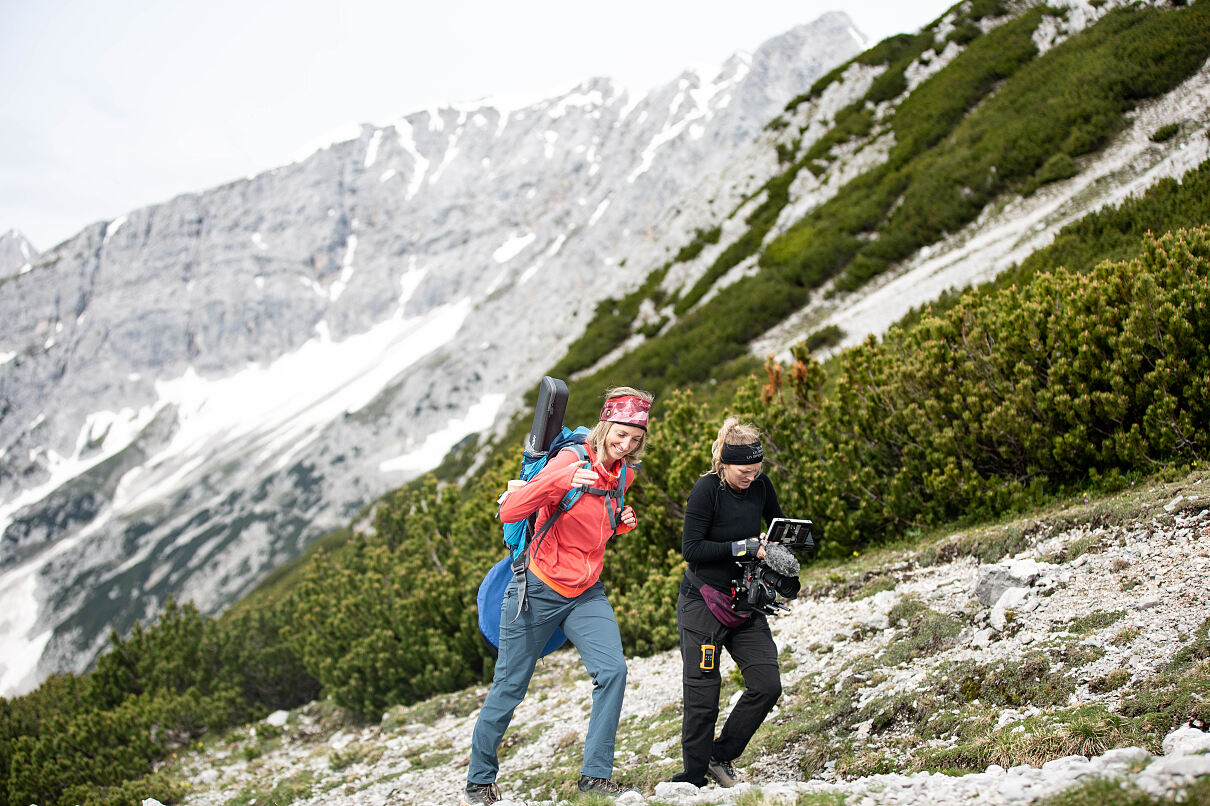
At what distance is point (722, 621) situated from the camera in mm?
4254

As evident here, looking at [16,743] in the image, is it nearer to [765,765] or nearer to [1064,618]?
[765,765]

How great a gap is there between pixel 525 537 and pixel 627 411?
997 millimetres

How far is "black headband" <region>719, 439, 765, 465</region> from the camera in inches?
165

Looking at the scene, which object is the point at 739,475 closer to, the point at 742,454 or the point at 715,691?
the point at 742,454

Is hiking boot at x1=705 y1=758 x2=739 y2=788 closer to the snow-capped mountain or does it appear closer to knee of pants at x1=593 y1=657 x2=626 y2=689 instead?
knee of pants at x1=593 y1=657 x2=626 y2=689

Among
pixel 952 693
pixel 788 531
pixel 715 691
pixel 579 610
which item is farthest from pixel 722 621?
pixel 952 693

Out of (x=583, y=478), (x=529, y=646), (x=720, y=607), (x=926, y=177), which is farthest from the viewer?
(x=926, y=177)

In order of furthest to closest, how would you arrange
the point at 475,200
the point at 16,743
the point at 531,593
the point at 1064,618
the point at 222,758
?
the point at 475,200 → the point at 16,743 → the point at 222,758 → the point at 1064,618 → the point at 531,593

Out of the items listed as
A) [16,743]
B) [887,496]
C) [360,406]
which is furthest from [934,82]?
[360,406]

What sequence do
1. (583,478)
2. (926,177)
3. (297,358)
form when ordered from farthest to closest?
(297,358) < (926,177) < (583,478)

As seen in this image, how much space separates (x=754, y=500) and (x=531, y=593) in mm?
1490

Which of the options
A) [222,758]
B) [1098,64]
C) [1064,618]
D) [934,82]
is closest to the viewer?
[1064,618]

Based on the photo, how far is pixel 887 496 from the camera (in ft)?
26.4

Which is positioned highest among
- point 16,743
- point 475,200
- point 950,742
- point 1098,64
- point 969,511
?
point 475,200
